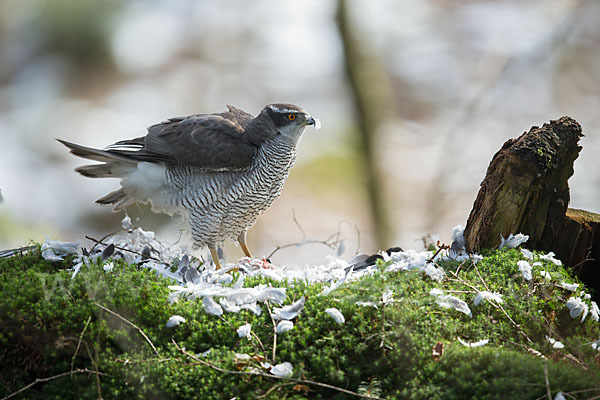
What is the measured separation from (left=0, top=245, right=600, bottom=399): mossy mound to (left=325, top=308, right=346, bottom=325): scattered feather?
0.03 m

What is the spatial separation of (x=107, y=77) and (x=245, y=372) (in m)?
4.92

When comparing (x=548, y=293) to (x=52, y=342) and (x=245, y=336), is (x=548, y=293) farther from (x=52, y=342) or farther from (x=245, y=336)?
(x=52, y=342)

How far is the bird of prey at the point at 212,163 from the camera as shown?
3.19 meters

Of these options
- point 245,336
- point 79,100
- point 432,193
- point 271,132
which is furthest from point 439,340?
point 79,100

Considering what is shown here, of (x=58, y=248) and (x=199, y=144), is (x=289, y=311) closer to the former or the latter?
(x=58, y=248)

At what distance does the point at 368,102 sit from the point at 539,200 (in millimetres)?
2904

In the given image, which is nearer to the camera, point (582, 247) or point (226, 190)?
point (582, 247)

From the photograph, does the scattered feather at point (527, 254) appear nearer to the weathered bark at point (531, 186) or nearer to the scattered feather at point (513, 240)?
the scattered feather at point (513, 240)

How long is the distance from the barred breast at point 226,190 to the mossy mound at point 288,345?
1.00 meters

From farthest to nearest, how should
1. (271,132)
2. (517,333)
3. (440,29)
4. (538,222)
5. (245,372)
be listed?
(440,29), (271,132), (538,222), (517,333), (245,372)

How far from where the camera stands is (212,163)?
314 centimetres

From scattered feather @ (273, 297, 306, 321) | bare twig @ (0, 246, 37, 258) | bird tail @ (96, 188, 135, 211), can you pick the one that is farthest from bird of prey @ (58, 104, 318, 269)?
scattered feather @ (273, 297, 306, 321)

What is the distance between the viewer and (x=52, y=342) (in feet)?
6.31

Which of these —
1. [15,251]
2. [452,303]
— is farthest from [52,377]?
[452,303]
